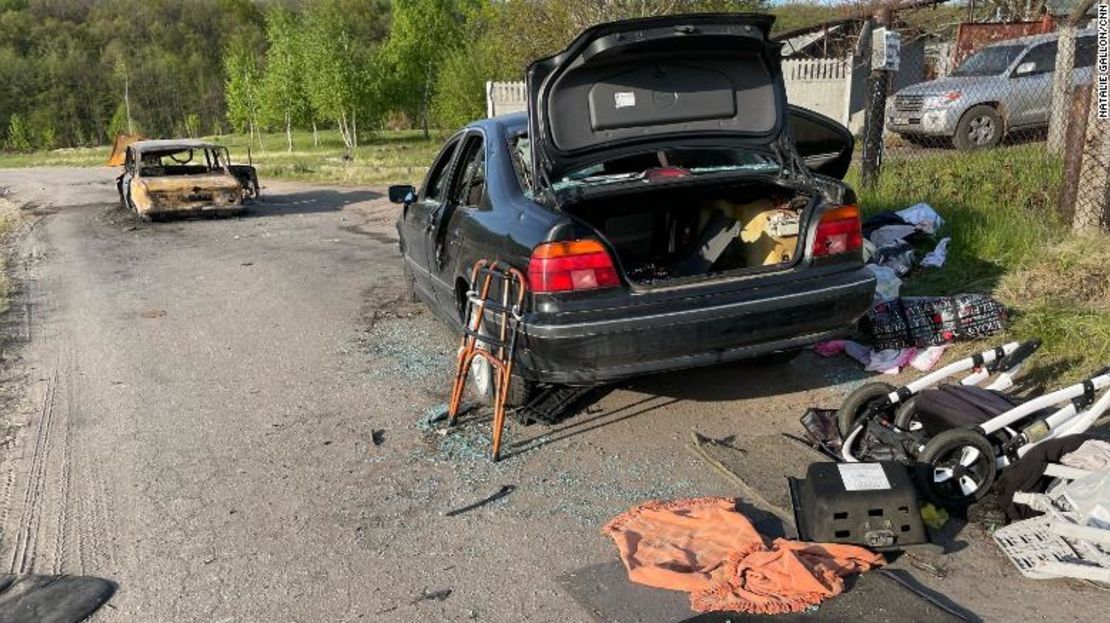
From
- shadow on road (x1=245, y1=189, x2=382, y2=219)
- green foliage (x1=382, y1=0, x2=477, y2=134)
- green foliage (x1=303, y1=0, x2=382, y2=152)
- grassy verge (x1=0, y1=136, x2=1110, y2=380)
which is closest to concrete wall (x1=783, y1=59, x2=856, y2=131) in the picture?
grassy verge (x1=0, y1=136, x2=1110, y2=380)

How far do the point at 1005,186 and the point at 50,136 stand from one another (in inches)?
3580

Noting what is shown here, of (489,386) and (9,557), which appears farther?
(489,386)

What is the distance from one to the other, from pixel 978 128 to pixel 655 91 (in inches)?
394

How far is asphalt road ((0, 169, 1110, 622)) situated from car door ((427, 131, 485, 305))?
0.70 metres

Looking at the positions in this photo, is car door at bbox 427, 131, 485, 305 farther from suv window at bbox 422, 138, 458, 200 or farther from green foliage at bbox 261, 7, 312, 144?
green foliage at bbox 261, 7, 312, 144

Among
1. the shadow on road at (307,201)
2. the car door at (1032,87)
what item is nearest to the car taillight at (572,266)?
the car door at (1032,87)

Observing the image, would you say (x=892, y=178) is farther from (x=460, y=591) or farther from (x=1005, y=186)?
(x=460, y=591)

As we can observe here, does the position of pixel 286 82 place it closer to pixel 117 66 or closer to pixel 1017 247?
pixel 1017 247

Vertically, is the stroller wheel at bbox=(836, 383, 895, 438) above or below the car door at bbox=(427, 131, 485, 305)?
below

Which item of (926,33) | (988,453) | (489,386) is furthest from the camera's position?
(926,33)

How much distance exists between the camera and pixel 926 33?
69.1ft

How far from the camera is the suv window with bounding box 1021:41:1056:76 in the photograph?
12.9 meters

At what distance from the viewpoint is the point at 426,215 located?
6.05 metres

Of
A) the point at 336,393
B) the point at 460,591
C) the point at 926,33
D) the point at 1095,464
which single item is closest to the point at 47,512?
the point at 336,393
